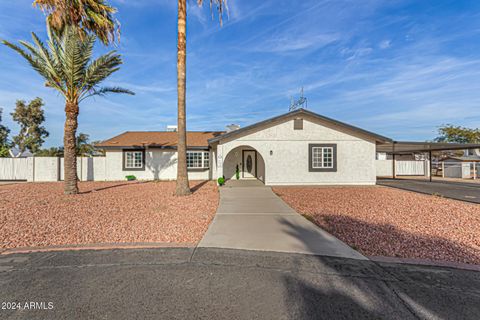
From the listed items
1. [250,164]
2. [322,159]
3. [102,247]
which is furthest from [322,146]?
[102,247]

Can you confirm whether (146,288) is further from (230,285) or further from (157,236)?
(157,236)

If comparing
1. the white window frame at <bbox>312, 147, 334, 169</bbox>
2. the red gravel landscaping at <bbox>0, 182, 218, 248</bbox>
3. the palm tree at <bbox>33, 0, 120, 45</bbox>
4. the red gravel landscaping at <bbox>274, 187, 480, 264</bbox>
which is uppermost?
the palm tree at <bbox>33, 0, 120, 45</bbox>

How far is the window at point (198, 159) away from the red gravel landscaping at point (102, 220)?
763 cm

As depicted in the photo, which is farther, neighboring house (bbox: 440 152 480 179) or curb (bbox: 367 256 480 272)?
neighboring house (bbox: 440 152 480 179)

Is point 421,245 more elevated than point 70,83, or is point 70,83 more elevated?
point 70,83

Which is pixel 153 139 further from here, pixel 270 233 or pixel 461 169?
pixel 461 169

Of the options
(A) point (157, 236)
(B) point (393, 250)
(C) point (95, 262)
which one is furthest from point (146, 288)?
(B) point (393, 250)

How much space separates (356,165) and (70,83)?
16163 mm

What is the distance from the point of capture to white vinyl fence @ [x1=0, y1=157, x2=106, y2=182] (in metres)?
15.9

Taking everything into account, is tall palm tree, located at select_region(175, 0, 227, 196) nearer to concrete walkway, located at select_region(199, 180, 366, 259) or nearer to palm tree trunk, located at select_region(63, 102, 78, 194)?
concrete walkway, located at select_region(199, 180, 366, 259)

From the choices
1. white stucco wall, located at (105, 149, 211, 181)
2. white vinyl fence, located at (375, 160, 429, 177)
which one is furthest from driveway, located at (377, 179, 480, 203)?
white stucco wall, located at (105, 149, 211, 181)

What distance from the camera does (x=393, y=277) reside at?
3262 millimetres

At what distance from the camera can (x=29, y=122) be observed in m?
24.6

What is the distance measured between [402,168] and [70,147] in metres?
29.1
